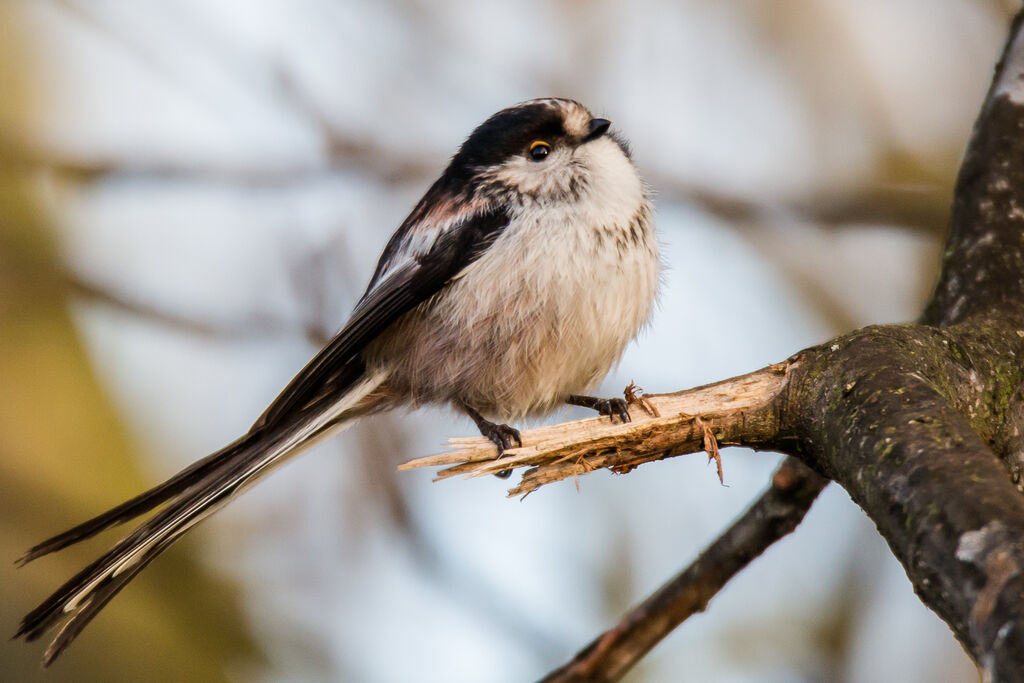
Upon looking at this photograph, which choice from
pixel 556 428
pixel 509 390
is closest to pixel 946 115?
pixel 509 390

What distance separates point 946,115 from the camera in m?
5.59

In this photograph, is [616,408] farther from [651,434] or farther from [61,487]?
[61,487]

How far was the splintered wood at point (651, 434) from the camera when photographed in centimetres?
233

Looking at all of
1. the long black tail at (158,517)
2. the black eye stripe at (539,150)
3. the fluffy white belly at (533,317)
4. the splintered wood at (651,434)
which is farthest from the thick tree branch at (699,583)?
the black eye stripe at (539,150)

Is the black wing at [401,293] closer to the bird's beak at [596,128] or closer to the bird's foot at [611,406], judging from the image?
the bird's beak at [596,128]

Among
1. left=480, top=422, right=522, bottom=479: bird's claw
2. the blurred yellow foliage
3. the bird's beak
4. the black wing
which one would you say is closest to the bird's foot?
left=480, top=422, right=522, bottom=479: bird's claw

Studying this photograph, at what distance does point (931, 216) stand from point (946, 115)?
1518mm

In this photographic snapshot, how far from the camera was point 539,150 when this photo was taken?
3.40 m

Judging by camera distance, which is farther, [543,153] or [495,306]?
[543,153]

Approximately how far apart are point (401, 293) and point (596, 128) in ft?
3.25

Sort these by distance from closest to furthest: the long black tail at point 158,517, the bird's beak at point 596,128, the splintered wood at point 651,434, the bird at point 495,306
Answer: the splintered wood at point 651,434 → the long black tail at point 158,517 → the bird at point 495,306 → the bird's beak at point 596,128

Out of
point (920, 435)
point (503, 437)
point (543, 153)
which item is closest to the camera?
point (920, 435)

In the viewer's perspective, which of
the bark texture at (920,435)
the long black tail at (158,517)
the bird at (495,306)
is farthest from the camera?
the bird at (495,306)

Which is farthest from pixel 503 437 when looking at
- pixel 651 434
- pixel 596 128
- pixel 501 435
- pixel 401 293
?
pixel 596 128
